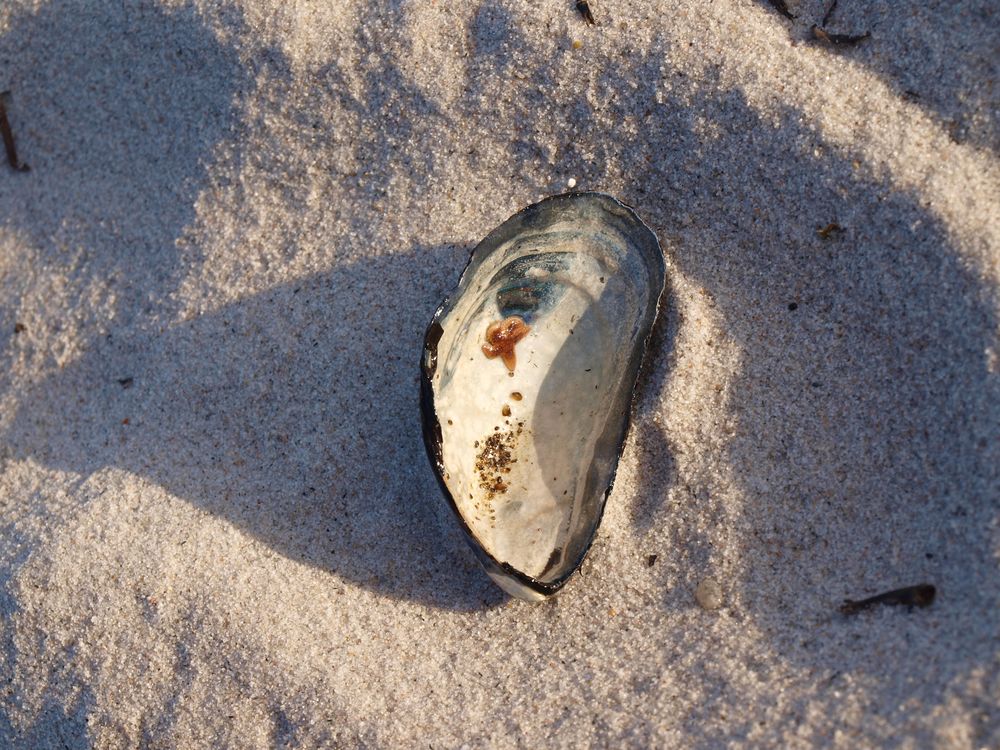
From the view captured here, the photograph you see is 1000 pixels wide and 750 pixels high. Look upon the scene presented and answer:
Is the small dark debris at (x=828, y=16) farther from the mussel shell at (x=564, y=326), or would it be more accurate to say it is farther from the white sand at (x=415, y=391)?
the mussel shell at (x=564, y=326)

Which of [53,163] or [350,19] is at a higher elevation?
[350,19]

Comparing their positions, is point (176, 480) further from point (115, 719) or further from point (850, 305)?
point (850, 305)

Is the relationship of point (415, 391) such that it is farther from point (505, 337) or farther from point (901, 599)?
point (901, 599)

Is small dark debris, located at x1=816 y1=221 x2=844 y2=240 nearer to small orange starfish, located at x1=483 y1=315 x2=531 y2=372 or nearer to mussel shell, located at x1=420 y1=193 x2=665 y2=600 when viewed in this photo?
mussel shell, located at x1=420 y1=193 x2=665 y2=600

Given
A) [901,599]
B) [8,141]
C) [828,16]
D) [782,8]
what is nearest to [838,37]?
[828,16]

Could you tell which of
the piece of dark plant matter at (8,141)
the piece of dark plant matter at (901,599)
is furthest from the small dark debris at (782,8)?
the piece of dark plant matter at (8,141)

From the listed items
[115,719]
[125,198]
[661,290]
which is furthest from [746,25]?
[115,719]
